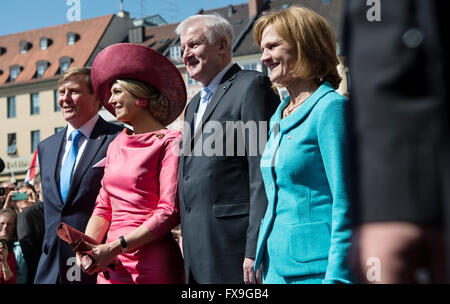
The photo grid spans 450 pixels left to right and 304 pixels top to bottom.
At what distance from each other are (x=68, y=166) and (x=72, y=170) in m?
0.06

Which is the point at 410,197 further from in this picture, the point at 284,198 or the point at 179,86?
the point at 179,86

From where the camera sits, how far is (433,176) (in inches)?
28.7

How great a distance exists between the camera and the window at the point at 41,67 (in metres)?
44.4

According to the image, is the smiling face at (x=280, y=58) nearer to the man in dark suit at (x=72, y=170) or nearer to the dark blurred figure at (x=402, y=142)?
the man in dark suit at (x=72, y=170)

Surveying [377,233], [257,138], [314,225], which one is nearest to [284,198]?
[314,225]

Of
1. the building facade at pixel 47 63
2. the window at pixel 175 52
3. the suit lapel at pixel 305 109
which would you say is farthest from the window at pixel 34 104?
the suit lapel at pixel 305 109

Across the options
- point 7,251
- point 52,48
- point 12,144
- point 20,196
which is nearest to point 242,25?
point 52,48

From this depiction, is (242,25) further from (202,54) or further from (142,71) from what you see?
(202,54)

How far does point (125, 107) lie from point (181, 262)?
102 centimetres

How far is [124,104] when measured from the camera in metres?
3.93

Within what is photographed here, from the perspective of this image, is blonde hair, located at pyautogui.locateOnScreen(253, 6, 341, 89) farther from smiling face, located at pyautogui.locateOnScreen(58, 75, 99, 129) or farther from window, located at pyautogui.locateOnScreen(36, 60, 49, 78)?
window, located at pyautogui.locateOnScreen(36, 60, 49, 78)

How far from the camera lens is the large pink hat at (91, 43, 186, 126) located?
400 cm
